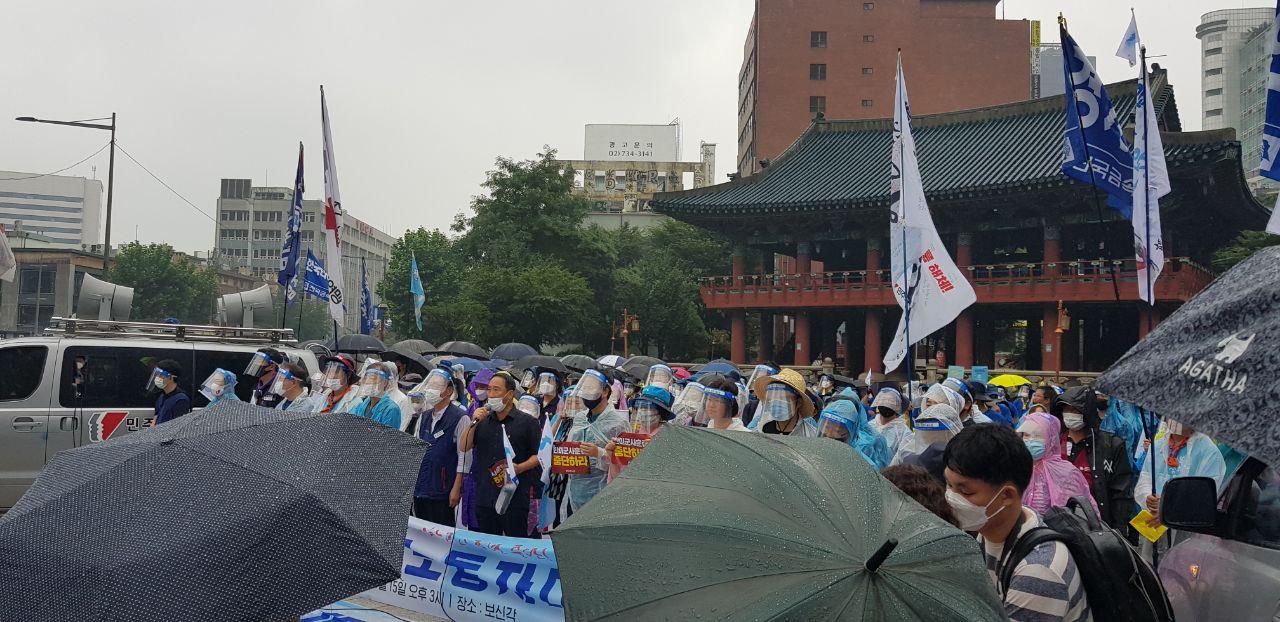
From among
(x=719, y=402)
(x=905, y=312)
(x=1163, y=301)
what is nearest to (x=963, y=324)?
(x=1163, y=301)

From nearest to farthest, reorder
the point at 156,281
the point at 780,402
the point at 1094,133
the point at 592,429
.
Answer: the point at 780,402, the point at 592,429, the point at 1094,133, the point at 156,281

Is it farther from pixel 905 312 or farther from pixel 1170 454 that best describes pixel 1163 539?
pixel 905 312

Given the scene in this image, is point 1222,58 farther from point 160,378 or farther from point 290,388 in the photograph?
point 160,378

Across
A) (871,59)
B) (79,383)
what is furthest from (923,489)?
(871,59)

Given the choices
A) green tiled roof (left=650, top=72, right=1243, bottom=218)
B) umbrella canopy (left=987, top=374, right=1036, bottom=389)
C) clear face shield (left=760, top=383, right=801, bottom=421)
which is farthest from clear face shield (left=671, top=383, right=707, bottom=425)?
green tiled roof (left=650, top=72, right=1243, bottom=218)

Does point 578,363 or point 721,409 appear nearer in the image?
point 721,409

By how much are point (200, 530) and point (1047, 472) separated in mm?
4831

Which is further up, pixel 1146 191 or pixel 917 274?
pixel 1146 191

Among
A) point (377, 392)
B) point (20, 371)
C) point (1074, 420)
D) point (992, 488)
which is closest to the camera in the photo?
point (992, 488)

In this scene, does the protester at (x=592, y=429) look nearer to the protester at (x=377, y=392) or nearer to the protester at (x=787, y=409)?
the protester at (x=787, y=409)

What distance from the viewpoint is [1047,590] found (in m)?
2.65

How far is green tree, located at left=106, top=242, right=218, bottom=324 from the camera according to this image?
5459 centimetres

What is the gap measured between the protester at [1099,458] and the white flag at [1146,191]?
1.10 meters

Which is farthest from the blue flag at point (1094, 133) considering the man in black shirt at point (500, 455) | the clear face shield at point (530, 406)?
the man in black shirt at point (500, 455)
